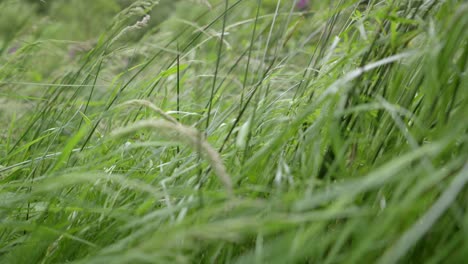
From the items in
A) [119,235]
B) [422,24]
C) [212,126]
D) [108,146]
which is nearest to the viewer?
[422,24]

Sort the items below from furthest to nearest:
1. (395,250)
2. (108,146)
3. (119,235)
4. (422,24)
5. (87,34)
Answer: (87,34)
(108,146)
(119,235)
(422,24)
(395,250)

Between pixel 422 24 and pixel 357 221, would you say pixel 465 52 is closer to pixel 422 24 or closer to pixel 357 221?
pixel 422 24

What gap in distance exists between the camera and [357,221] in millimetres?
768

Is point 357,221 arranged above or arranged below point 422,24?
below

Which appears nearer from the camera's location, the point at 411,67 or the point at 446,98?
the point at 446,98

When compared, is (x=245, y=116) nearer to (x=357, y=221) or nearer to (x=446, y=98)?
(x=446, y=98)

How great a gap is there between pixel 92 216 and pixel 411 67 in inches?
28.1

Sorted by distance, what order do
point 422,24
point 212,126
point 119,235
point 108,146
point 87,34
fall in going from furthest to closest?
1. point 87,34
2. point 108,146
3. point 212,126
4. point 119,235
5. point 422,24

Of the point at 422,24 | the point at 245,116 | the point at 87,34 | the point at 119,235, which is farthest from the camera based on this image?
the point at 87,34

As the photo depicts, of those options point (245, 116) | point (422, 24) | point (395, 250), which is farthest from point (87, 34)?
point (395, 250)

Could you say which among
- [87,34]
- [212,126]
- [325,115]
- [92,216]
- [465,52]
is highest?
[465,52]

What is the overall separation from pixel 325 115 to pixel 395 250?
1.24 ft

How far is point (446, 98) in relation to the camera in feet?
→ 3.16

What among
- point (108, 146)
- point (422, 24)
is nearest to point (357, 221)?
point (422, 24)
